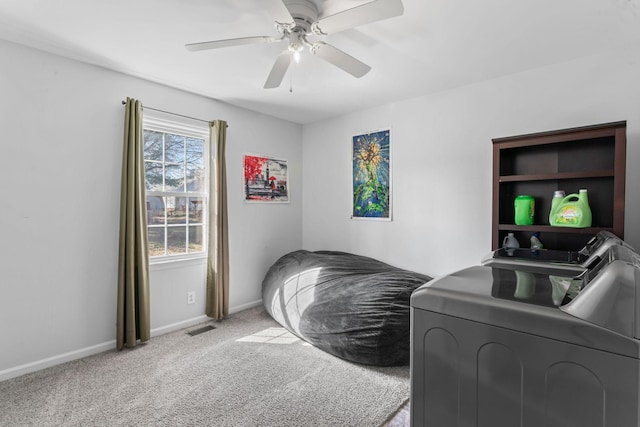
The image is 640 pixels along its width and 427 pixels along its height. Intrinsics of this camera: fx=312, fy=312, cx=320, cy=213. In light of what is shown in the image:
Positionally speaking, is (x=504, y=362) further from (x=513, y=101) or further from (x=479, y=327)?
(x=513, y=101)

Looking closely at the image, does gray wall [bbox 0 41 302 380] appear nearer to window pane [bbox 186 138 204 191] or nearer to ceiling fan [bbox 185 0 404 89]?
window pane [bbox 186 138 204 191]

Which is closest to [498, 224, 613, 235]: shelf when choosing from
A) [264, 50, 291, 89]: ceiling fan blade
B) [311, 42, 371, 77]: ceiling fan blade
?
[311, 42, 371, 77]: ceiling fan blade

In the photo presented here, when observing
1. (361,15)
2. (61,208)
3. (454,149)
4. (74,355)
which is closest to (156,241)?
(61,208)

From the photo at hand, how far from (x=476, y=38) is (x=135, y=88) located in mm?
2839

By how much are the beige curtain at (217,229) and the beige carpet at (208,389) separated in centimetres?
59

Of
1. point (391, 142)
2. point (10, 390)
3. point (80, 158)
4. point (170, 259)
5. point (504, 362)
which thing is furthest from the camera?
point (391, 142)

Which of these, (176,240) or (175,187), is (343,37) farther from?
(176,240)

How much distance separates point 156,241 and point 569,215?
3479 millimetres

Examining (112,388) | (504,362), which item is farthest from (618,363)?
(112,388)

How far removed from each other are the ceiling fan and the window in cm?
147

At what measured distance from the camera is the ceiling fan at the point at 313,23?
1508 mm

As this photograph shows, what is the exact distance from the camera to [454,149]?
3.04 metres

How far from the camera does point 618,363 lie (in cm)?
60

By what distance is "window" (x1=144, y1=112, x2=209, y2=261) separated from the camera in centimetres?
305
